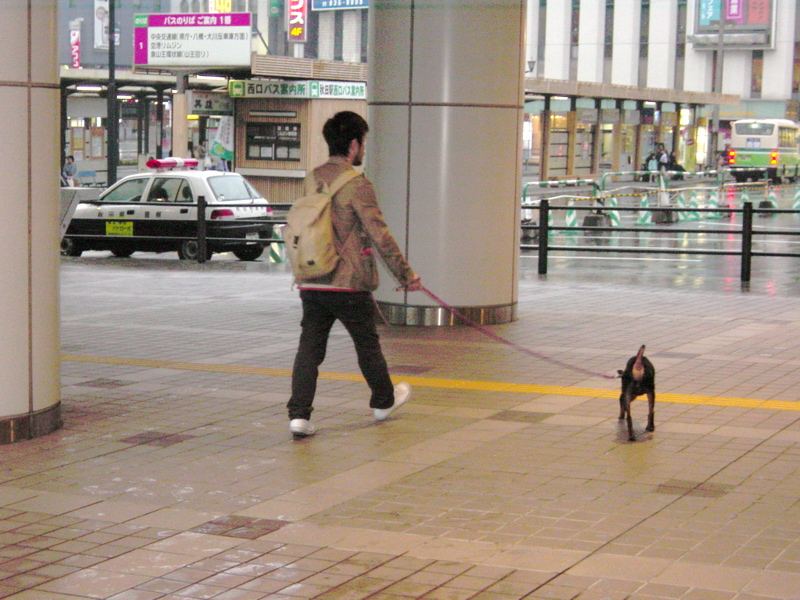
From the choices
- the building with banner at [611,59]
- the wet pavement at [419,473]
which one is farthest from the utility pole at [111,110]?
the wet pavement at [419,473]

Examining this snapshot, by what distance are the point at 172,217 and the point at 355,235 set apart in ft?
42.9

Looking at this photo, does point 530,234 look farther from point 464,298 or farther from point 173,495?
point 173,495

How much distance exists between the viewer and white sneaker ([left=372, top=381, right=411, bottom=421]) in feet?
23.6

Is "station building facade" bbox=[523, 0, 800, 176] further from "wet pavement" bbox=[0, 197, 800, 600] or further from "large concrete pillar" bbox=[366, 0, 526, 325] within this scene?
"wet pavement" bbox=[0, 197, 800, 600]

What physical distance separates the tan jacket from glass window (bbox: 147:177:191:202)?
13.2 metres

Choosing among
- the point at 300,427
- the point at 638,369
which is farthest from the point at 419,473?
the point at 638,369

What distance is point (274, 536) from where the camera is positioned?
500cm

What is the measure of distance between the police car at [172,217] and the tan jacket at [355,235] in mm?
12184

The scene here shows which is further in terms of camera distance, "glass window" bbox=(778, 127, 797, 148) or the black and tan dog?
"glass window" bbox=(778, 127, 797, 148)

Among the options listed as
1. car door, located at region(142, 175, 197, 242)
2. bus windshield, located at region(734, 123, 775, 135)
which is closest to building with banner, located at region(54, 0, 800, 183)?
bus windshield, located at region(734, 123, 775, 135)

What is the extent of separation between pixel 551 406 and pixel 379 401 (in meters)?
1.24

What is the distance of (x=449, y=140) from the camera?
11406 mm

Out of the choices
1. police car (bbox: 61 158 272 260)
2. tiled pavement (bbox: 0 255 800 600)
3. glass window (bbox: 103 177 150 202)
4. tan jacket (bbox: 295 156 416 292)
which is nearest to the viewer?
tiled pavement (bbox: 0 255 800 600)

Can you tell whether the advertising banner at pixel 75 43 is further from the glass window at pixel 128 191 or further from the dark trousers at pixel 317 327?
the dark trousers at pixel 317 327
